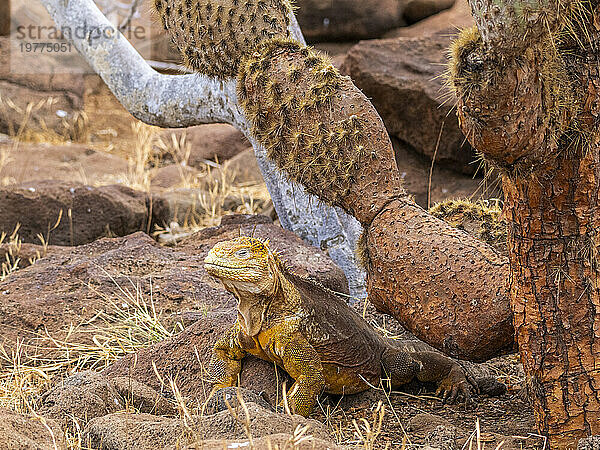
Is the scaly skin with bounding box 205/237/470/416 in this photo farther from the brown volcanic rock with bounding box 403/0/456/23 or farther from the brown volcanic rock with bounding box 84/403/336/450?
the brown volcanic rock with bounding box 403/0/456/23

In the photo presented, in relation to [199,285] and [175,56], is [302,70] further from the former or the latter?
[175,56]

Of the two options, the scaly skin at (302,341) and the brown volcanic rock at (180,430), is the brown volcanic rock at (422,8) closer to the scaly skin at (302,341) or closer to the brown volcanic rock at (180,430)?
the scaly skin at (302,341)

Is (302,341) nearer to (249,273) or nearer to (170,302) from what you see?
(249,273)

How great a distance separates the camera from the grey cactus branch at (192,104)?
5.15 meters

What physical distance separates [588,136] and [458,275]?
748 millimetres

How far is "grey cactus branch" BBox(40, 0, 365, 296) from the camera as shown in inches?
203

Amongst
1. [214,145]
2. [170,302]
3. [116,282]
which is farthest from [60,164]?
[170,302]

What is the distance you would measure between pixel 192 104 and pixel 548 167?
10.7 ft

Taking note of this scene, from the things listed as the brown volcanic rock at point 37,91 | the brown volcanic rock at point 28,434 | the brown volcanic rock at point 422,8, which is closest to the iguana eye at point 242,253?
the brown volcanic rock at point 28,434

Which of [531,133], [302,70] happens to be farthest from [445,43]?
[531,133]

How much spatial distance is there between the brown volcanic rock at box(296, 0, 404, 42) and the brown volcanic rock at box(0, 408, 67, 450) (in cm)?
974

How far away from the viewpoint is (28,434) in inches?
101

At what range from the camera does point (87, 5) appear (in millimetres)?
6004

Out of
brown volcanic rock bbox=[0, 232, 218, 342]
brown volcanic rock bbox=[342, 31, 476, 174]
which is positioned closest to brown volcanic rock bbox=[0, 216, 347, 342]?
brown volcanic rock bbox=[0, 232, 218, 342]
